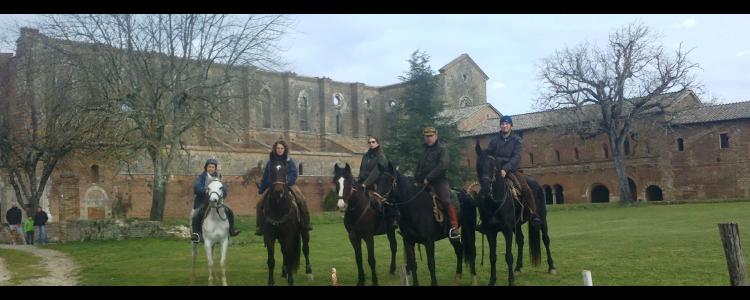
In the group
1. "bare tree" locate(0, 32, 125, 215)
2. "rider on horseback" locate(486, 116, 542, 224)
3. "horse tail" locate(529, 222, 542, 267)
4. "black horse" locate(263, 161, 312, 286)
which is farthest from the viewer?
"bare tree" locate(0, 32, 125, 215)

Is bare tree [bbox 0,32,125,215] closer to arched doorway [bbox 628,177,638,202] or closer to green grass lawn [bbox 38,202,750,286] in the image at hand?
green grass lawn [bbox 38,202,750,286]

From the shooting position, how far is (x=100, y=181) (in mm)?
35250

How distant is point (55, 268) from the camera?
1673 cm

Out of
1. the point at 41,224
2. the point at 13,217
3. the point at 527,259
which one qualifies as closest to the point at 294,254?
the point at 527,259

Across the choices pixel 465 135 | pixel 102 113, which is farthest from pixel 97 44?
pixel 465 135

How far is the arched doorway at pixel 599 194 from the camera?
4947 cm

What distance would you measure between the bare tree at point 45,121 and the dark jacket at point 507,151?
20070 mm

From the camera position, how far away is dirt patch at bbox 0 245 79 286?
13806 mm

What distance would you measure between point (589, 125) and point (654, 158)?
626 cm

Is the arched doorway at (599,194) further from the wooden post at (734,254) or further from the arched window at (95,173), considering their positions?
the wooden post at (734,254)

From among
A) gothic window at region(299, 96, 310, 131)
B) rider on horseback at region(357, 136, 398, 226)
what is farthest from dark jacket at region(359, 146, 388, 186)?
gothic window at region(299, 96, 310, 131)

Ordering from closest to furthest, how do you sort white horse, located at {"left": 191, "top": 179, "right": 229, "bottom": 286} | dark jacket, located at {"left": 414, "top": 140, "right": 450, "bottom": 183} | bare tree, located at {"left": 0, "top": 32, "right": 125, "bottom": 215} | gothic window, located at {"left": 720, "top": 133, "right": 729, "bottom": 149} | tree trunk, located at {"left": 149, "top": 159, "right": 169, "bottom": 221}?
1. dark jacket, located at {"left": 414, "top": 140, "right": 450, "bottom": 183}
2. white horse, located at {"left": 191, "top": 179, "right": 229, "bottom": 286}
3. bare tree, located at {"left": 0, "top": 32, "right": 125, "bottom": 215}
4. tree trunk, located at {"left": 149, "top": 159, "right": 169, "bottom": 221}
5. gothic window, located at {"left": 720, "top": 133, "right": 729, "bottom": 149}

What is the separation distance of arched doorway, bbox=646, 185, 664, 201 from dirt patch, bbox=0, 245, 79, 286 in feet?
127
